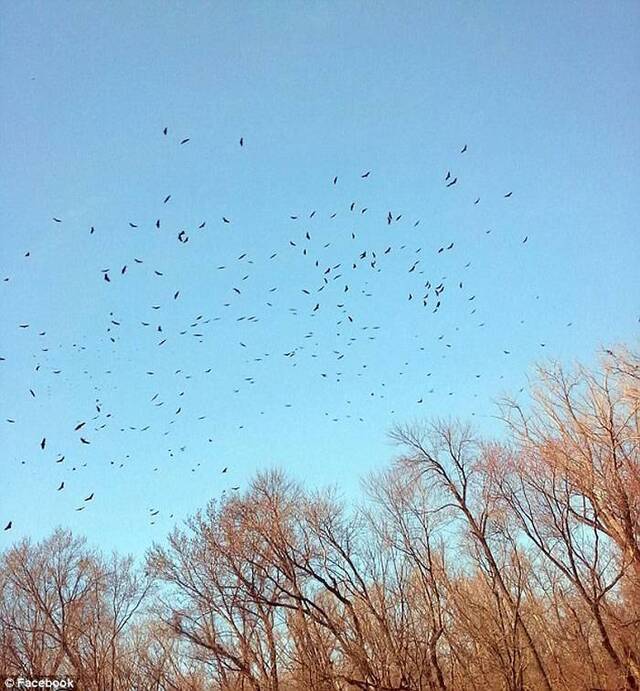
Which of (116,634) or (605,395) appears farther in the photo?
(116,634)

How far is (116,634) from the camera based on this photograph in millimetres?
25672

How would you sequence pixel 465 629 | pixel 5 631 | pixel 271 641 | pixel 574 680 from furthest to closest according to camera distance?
pixel 5 631, pixel 271 641, pixel 574 680, pixel 465 629

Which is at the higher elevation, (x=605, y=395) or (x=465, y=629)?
(x=605, y=395)

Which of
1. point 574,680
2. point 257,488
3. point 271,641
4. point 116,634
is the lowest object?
point 574,680

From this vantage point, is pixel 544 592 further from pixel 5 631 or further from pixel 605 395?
pixel 5 631

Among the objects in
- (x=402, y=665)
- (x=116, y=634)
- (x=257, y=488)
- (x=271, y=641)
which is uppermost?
Result: (x=257, y=488)

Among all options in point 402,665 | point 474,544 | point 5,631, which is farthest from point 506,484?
point 5,631

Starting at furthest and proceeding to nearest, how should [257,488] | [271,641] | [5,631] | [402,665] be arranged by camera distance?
[5,631] < [257,488] < [271,641] < [402,665]

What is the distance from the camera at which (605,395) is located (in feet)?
53.2

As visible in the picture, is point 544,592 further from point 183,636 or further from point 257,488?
point 183,636

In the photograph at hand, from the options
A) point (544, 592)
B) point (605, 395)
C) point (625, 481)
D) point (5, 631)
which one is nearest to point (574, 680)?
point (544, 592)

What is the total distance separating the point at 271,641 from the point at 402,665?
20.2 feet

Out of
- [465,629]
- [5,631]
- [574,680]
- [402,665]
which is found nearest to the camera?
[402,665]

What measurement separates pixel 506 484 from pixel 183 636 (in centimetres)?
1300
